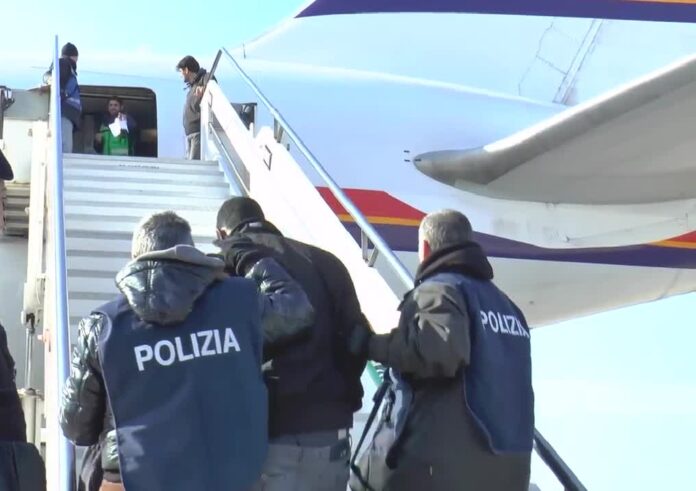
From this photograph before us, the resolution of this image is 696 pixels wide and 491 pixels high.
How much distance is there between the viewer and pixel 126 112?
8.90 meters

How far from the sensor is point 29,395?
4625mm

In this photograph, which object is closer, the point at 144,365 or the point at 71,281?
the point at 144,365

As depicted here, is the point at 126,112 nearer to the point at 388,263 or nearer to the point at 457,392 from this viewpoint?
the point at 388,263

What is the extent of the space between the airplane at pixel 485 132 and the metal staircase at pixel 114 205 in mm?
774

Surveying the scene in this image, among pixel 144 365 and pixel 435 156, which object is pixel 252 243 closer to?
pixel 144 365

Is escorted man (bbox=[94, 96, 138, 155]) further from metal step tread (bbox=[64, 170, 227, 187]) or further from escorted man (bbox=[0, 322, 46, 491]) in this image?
escorted man (bbox=[0, 322, 46, 491])

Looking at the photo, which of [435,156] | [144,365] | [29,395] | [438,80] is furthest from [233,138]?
[144,365]

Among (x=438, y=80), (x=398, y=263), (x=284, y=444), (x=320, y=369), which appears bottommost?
(x=284, y=444)

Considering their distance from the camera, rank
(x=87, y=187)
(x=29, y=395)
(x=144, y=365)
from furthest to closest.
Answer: (x=87, y=187) → (x=29, y=395) → (x=144, y=365)

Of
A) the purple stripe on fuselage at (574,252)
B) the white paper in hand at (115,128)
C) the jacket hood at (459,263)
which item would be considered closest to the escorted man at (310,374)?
the jacket hood at (459,263)

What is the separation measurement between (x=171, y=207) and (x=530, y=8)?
5468 millimetres

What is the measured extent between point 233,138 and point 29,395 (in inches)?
96.2

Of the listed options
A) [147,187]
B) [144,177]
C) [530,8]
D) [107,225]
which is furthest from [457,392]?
[530,8]

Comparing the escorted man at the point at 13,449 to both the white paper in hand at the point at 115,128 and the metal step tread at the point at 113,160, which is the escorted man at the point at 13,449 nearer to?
the metal step tread at the point at 113,160
